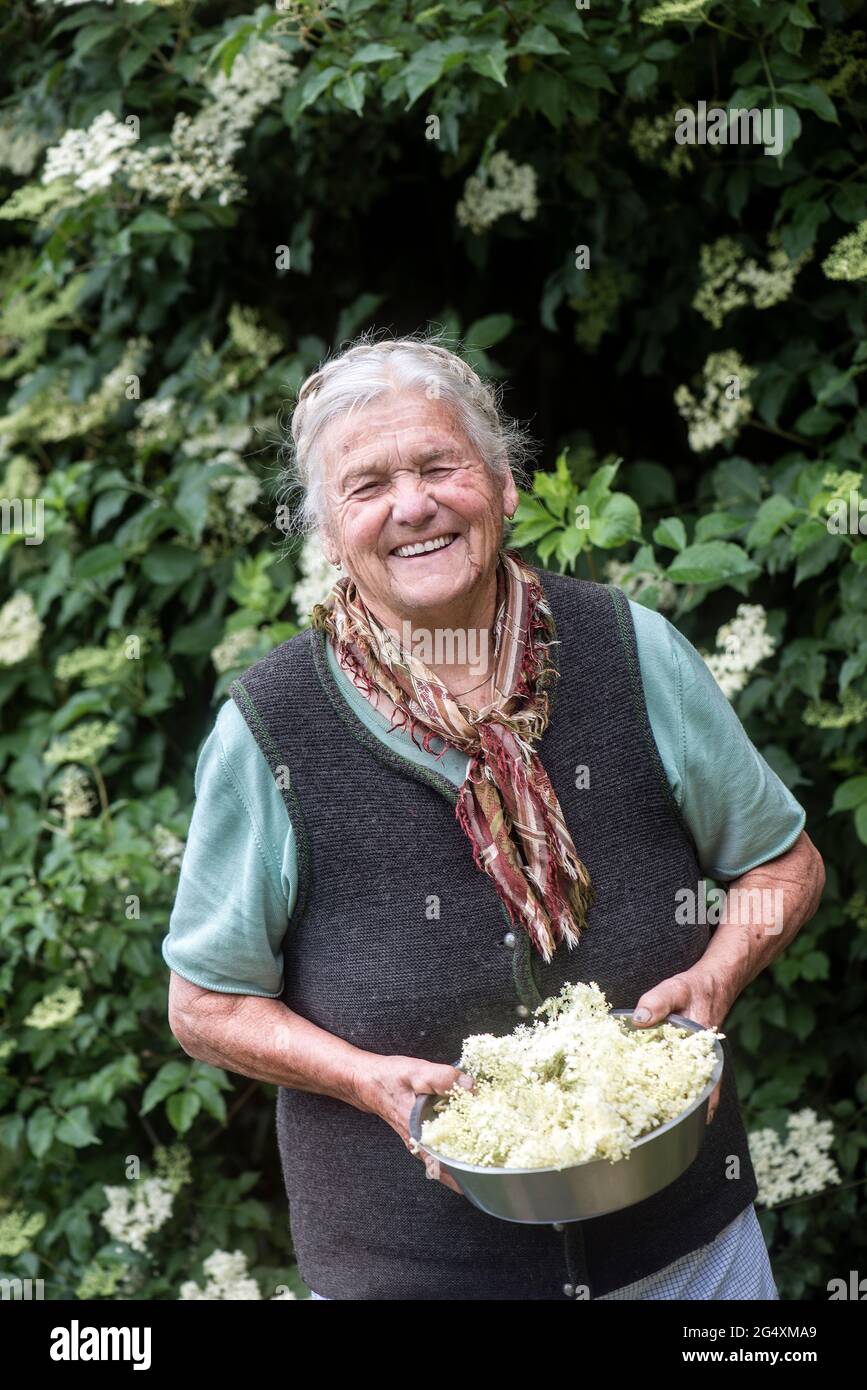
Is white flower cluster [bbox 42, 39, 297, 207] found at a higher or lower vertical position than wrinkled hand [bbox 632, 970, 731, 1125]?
higher

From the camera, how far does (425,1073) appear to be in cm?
157

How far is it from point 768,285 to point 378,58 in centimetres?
87

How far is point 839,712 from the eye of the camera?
2.60m

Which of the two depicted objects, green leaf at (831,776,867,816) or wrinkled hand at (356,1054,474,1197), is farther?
Result: green leaf at (831,776,867,816)

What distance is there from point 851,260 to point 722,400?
0.41 m

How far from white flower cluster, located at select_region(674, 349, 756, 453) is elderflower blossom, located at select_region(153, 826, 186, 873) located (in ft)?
4.34

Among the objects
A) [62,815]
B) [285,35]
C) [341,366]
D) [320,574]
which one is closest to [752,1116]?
[320,574]

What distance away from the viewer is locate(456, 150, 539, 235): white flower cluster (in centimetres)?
303

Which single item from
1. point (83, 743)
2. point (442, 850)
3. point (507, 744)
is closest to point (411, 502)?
point (507, 744)

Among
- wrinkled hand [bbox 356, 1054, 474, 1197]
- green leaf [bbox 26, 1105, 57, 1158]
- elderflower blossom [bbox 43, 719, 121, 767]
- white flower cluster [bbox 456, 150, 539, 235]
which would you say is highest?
white flower cluster [bbox 456, 150, 539, 235]

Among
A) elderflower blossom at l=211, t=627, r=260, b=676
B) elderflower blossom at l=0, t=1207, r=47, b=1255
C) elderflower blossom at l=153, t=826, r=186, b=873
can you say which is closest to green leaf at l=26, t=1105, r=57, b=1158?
elderflower blossom at l=0, t=1207, r=47, b=1255

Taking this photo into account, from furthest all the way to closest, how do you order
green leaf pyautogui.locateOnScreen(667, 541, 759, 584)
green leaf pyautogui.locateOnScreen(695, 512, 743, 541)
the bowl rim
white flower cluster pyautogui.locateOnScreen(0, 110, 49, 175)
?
white flower cluster pyautogui.locateOnScreen(0, 110, 49, 175)
green leaf pyautogui.locateOnScreen(695, 512, 743, 541)
green leaf pyautogui.locateOnScreen(667, 541, 759, 584)
the bowl rim

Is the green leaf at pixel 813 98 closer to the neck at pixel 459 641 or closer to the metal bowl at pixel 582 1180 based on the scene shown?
the neck at pixel 459 641

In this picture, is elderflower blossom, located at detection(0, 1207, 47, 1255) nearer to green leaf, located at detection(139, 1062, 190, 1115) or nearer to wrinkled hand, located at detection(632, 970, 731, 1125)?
green leaf, located at detection(139, 1062, 190, 1115)
